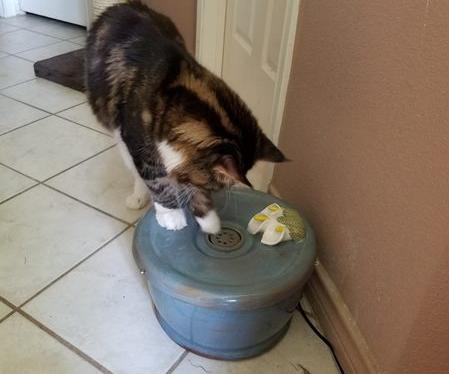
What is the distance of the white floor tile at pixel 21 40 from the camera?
2.65 meters

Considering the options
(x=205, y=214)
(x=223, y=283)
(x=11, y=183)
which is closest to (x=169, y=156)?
(x=205, y=214)

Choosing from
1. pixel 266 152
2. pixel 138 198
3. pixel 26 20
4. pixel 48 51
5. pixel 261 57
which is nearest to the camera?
pixel 266 152

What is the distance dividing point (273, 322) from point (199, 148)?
415mm

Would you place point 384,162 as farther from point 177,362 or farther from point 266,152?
point 177,362

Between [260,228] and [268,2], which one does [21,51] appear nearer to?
[268,2]

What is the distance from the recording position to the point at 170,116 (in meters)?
0.96

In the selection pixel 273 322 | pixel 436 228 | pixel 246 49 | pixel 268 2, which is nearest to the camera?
pixel 436 228

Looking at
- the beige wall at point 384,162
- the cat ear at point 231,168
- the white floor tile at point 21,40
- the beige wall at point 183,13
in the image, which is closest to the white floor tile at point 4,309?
the cat ear at point 231,168

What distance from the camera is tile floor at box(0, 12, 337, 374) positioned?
1021 mm

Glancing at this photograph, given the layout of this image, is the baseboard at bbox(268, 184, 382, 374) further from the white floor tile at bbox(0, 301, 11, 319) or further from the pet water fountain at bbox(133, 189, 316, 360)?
the white floor tile at bbox(0, 301, 11, 319)

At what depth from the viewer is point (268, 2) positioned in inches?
65.0

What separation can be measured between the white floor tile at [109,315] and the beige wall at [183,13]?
122 cm

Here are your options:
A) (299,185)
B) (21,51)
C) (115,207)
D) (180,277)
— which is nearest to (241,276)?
(180,277)

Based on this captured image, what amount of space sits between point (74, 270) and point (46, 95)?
1220mm
